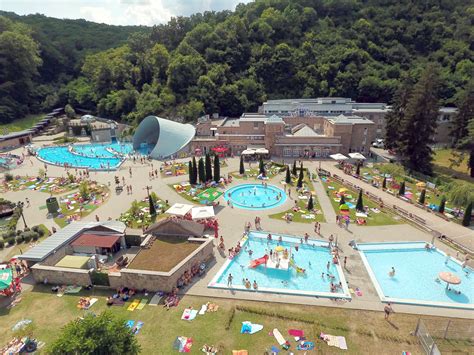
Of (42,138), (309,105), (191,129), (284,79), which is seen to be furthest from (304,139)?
(42,138)

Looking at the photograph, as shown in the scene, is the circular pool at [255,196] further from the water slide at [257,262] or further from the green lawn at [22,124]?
the green lawn at [22,124]

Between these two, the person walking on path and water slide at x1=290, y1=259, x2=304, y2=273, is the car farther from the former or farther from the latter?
the person walking on path

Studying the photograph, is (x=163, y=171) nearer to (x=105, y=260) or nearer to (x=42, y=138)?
(x=105, y=260)

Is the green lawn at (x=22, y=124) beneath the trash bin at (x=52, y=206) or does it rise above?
above

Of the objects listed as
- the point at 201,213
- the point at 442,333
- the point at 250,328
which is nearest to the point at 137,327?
the point at 250,328

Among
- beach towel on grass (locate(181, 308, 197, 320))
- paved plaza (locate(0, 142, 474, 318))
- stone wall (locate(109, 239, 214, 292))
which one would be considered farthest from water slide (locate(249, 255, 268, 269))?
beach towel on grass (locate(181, 308, 197, 320))

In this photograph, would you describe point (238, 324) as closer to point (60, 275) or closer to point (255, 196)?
point (60, 275)

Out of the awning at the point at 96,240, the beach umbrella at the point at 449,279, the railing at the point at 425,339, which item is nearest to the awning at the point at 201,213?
the awning at the point at 96,240
